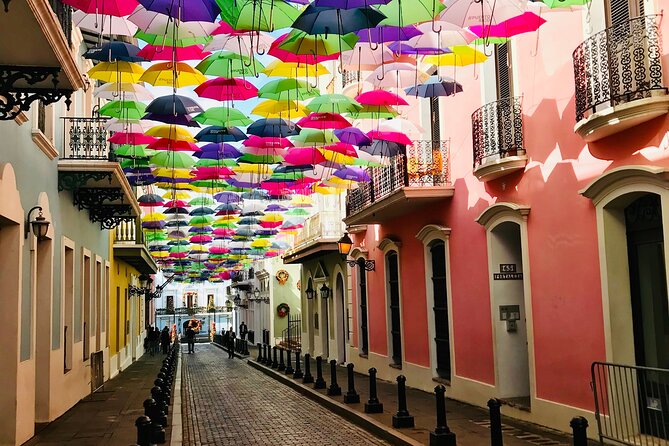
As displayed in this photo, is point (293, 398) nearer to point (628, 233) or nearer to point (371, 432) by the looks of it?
point (371, 432)

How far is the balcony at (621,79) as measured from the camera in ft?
29.7

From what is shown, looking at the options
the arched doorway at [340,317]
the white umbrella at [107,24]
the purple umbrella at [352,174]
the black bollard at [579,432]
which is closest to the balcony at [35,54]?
the white umbrella at [107,24]

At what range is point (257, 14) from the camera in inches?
367

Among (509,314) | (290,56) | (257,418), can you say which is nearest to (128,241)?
(257,418)

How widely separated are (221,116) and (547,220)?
6.10m

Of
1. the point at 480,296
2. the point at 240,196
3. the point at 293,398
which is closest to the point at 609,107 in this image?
the point at 480,296

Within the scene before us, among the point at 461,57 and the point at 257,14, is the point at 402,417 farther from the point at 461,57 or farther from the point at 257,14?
the point at 257,14

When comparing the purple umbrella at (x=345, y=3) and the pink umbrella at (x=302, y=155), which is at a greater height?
the purple umbrella at (x=345, y=3)

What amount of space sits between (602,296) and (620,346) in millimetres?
740

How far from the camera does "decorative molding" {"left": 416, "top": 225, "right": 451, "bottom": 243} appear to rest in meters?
16.3

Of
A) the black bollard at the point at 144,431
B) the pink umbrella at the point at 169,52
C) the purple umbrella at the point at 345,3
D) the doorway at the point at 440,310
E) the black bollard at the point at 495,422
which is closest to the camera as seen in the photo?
the black bollard at the point at 144,431

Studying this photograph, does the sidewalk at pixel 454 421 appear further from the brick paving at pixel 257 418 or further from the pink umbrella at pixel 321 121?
the pink umbrella at pixel 321 121

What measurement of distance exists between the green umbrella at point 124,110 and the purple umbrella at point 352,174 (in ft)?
17.7

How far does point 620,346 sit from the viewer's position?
10195mm
